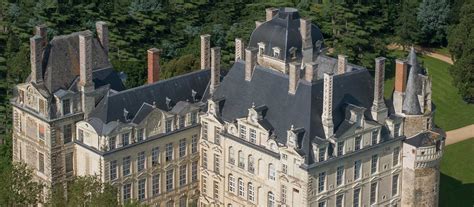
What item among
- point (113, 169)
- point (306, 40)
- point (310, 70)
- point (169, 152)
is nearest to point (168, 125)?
point (169, 152)

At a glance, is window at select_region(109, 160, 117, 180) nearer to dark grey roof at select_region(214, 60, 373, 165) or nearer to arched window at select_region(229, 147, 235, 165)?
arched window at select_region(229, 147, 235, 165)

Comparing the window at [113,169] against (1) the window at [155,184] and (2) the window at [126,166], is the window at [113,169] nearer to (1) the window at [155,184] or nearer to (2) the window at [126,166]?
(2) the window at [126,166]

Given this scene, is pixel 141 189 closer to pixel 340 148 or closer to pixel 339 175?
pixel 339 175

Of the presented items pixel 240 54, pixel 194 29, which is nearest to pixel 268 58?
pixel 240 54

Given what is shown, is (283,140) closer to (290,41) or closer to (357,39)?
(290,41)

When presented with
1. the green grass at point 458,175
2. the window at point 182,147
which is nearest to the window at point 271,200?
the window at point 182,147

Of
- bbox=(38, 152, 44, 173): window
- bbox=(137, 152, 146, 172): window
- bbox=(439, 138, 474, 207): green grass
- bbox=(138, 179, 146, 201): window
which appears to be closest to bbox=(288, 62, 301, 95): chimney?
bbox=(137, 152, 146, 172): window
